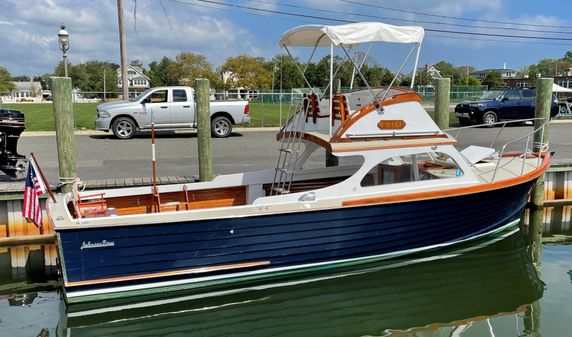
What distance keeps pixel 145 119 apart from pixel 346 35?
11.6 metres

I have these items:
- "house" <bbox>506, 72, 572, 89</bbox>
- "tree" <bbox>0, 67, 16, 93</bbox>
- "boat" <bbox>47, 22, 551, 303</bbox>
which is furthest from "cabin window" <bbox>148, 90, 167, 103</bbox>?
"tree" <bbox>0, 67, 16, 93</bbox>

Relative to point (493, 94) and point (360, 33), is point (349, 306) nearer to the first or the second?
point (360, 33)

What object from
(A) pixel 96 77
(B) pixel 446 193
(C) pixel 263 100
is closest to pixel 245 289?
(B) pixel 446 193

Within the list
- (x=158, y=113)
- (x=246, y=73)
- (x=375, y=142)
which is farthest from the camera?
(x=246, y=73)

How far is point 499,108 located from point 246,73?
193 ft

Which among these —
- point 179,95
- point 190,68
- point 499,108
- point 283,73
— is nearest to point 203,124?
point 179,95

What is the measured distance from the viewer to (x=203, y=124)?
9.15m

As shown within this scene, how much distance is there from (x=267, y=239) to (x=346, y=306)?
1331mm

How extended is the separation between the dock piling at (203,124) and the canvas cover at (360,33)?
1.80 m

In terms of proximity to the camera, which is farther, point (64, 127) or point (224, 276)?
point (64, 127)

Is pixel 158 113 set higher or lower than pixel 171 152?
higher

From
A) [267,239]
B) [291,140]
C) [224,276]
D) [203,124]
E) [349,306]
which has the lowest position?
[349,306]

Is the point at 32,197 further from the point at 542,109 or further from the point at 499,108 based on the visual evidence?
the point at 499,108

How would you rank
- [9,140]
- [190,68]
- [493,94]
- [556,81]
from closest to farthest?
[9,140] → [493,94] → [190,68] → [556,81]
